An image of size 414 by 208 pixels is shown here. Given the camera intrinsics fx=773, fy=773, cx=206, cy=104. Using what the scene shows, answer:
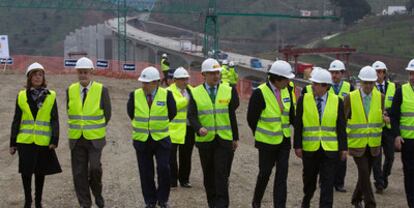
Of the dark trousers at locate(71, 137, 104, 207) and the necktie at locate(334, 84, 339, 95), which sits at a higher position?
the necktie at locate(334, 84, 339, 95)

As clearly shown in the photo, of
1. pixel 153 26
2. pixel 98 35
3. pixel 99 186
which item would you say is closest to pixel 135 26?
pixel 153 26

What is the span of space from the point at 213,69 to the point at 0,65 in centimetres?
4043

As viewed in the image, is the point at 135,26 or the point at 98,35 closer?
the point at 98,35

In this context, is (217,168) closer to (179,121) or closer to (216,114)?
(216,114)

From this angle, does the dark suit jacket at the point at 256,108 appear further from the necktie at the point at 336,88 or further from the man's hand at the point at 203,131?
the necktie at the point at 336,88

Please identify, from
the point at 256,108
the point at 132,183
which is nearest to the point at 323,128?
the point at 256,108

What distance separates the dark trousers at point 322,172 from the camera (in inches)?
377

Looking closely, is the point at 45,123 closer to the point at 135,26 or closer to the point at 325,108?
the point at 325,108

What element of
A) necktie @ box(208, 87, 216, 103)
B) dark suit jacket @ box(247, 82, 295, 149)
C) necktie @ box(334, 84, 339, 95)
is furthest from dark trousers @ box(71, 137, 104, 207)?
necktie @ box(334, 84, 339, 95)

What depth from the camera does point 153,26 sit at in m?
125

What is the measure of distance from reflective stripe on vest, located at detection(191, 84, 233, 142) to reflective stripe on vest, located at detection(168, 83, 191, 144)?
211 cm

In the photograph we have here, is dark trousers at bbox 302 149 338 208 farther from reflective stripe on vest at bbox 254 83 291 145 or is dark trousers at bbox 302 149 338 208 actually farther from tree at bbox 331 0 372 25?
tree at bbox 331 0 372 25

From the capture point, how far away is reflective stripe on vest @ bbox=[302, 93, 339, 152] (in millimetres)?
9555

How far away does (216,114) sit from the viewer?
9859 mm
